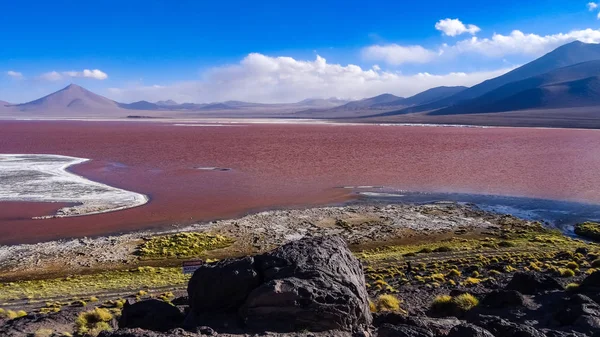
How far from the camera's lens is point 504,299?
12477 mm

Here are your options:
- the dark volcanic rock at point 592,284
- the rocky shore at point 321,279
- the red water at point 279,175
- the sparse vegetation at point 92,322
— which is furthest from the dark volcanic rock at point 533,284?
the red water at point 279,175

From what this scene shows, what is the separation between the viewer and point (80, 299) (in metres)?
16.7

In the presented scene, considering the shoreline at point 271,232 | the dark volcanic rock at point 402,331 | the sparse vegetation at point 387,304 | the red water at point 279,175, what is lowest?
the shoreline at point 271,232

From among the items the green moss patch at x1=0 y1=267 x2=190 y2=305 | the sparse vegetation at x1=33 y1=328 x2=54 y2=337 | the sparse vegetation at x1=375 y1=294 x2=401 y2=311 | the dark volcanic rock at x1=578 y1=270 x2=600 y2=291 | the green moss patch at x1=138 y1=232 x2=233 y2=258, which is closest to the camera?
the sparse vegetation at x1=33 y1=328 x2=54 y2=337

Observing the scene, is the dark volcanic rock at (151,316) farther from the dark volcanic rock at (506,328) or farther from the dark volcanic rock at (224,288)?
the dark volcanic rock at (506,328)

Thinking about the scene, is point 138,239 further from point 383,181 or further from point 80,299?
point 383,181

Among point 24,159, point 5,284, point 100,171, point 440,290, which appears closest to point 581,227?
point 440,290

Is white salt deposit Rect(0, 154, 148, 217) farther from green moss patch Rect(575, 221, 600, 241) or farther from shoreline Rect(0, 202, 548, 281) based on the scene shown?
green moss patch Rect(575, 221, 600, 241)

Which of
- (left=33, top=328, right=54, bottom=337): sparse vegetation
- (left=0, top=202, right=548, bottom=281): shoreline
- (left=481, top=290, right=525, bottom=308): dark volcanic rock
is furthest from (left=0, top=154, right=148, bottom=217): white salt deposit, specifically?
(left=481, top=290, right=525, bottom=308): dark volcanic rock

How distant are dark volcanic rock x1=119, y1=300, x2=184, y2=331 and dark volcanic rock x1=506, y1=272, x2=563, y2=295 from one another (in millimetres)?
9698

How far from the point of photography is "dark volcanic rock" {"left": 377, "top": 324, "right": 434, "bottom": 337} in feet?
29.3

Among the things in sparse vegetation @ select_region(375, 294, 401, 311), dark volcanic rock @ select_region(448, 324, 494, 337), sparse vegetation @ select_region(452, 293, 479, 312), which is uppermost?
dark volcanic rock @ select_region(448, 324, 494, 337)

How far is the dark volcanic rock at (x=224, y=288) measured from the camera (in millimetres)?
10133

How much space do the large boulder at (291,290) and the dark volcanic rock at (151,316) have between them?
2.83 ft
